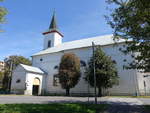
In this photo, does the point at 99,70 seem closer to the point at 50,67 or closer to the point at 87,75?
the point at 87,75

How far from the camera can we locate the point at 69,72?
28609mm

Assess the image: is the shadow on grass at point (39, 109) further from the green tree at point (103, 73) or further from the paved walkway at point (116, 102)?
the green tree at point (103, 73)

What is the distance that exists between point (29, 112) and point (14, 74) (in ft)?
87.5

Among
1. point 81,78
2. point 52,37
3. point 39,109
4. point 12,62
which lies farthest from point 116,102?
point 12,62

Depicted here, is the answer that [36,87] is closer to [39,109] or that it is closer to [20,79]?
[20,79]

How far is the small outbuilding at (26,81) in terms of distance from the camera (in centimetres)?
3159

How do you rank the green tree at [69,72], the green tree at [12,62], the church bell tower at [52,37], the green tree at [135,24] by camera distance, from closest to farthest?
the green tree at [135,24], the green tree at [69,72], the church bell tower at [52,37], the green tree at [12,62]

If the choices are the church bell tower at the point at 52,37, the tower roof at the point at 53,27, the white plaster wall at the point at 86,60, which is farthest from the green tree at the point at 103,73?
the tower roof at the point at 53,27

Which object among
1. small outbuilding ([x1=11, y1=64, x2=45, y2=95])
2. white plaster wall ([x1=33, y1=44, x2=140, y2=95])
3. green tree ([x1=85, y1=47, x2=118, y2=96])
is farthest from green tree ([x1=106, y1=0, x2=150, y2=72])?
small outbuilding ([x1=11, y1=64, x2=45, y2=95])

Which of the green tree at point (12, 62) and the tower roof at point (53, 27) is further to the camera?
the green tree at point (12, 62)

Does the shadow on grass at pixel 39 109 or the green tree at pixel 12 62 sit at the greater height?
the green tree at pixel 12 62

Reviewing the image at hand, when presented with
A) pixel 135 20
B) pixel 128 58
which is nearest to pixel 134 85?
pixel 128 58

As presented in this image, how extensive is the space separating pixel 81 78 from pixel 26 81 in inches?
460

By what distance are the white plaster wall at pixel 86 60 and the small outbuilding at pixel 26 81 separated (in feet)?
9.44
